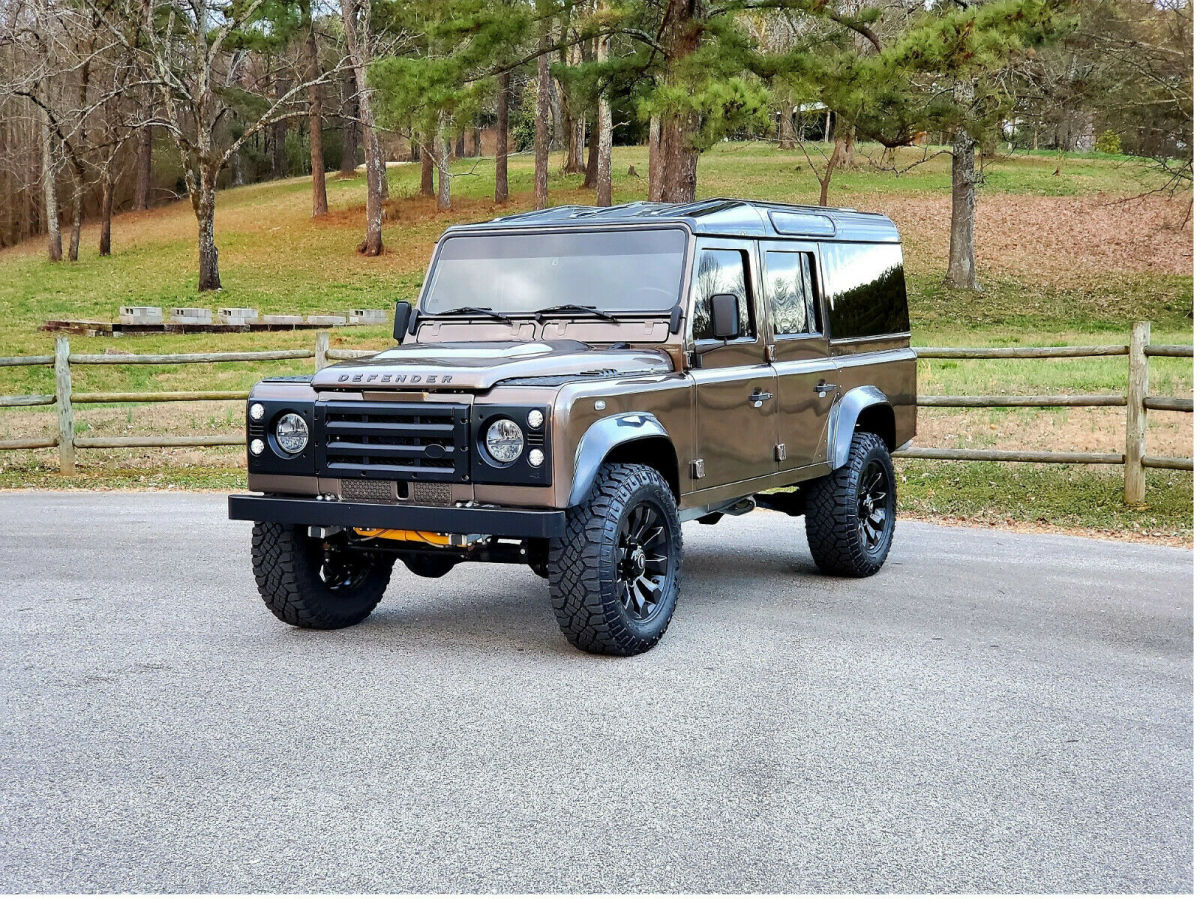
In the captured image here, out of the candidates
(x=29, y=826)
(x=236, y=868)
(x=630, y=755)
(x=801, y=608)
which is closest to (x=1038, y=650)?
(x=801, y=608)

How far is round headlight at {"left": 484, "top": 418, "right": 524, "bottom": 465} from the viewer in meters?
5.98

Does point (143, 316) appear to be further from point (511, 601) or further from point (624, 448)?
point (624, 448)

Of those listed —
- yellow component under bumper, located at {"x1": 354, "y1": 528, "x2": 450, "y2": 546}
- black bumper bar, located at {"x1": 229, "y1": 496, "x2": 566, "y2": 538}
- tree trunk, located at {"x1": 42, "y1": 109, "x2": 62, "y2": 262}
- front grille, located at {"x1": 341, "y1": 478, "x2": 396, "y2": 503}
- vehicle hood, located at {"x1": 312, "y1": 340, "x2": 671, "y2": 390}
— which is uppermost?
tree trunk, located at {"x1": 42, "y1": 109, "x2": 62, "y2": 262}

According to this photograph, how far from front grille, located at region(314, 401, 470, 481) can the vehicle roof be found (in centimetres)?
170

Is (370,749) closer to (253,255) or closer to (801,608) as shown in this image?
(801,608)

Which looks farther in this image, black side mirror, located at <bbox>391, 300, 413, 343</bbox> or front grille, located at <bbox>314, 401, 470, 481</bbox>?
black side mirror, located at <bbox>391, 300, 413, 343</bbox>

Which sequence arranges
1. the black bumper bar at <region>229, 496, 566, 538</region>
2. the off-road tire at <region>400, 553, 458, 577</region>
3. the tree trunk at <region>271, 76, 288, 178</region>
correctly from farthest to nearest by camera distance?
1. the tree trunk at <region>271, 76, 288, 178</region>
2. the off-road tire at <region>400, 553, 458, 577</region>
3. the black bumper bar at <region>229, 496, 566, 538</region>

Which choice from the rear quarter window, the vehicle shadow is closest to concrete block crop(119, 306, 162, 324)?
the vehicle shadow

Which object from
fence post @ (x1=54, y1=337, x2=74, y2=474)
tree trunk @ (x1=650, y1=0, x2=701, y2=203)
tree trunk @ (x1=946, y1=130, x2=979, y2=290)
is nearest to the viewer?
fence post @ (x1=54, y1=337, x2=74, y2=474)

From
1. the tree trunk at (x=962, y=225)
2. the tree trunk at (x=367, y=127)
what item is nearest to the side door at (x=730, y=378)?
the tree trunk at (x=962, y=225)

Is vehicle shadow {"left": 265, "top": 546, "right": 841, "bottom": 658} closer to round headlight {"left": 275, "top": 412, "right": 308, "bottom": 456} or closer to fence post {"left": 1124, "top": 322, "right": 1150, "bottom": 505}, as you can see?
round headlight {"left": 275, "top": 412, "right": 308, "bottom": 456}

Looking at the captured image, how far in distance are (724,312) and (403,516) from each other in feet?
6.73

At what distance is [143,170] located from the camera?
61.2 meters

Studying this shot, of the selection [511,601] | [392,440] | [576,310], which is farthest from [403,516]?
[511,601]
